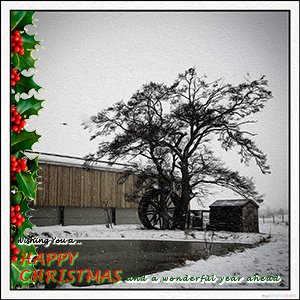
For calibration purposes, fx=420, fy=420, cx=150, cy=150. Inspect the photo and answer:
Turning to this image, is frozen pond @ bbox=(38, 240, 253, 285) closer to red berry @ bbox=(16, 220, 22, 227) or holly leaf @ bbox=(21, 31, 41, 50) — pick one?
red berry @ bbox=(16, 220, 22, 227)

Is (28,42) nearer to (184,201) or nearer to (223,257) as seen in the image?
(184,201)

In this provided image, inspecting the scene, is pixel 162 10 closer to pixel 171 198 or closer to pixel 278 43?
pixel 278 43

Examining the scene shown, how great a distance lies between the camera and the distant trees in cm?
226

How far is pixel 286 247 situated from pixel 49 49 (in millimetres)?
1618

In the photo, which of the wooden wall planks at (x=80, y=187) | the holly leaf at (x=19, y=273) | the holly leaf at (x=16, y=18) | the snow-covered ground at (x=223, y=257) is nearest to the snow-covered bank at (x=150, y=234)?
the snow-covered ground at (x=223, y=257)

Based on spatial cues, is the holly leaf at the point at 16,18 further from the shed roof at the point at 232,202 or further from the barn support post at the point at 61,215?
the shed roof at the point at 232,202

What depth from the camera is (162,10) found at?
2.13 meters

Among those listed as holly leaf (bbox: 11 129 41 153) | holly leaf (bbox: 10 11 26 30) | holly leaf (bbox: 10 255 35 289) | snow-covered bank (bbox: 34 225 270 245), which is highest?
holly leaf (bbox: 10 11 26 30)

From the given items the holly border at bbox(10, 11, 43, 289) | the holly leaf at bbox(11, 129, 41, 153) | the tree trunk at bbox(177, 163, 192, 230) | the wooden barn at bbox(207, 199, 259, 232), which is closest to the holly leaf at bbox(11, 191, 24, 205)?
the holly border at bbox(10, 11, 43, 289)

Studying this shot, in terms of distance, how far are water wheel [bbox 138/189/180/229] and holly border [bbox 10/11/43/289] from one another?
676mm

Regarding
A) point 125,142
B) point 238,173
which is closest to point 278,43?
point 238,173

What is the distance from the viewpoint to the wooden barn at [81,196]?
2211mm

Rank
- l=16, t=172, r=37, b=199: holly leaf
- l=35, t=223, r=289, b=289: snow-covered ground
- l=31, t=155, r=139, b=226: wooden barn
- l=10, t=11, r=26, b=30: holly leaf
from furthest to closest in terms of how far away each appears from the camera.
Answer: l=31, t=155, r=139, b=226: wooden barn
l=35, t=223, r=289, b=289: snow-covered ground
l=10, t=11, r=26, b=30: holly leaf
l=16, t=172, r=37, b=199: holly leaf

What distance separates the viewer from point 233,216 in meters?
2.27
